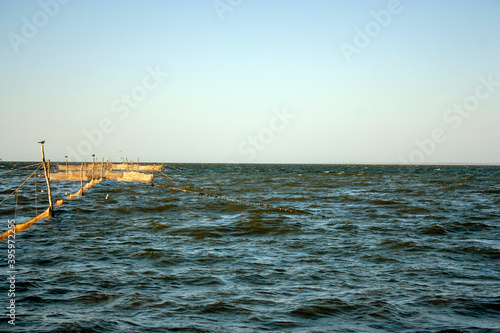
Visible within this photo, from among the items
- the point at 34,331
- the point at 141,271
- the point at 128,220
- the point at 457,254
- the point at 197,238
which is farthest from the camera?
the point at 128,220

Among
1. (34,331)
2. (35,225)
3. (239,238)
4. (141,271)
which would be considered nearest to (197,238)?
(239,238)

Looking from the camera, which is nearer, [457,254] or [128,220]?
[457,254]

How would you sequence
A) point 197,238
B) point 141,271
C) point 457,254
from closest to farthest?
point 141,271, point 457,254, point 197,238

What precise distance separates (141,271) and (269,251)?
201 inches

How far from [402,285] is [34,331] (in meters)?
8.97

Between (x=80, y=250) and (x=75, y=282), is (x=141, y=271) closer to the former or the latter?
(x=75, y=282)

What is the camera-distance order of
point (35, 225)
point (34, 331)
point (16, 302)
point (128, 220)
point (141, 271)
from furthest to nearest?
1. point (128, 220)
2. point (35, 225)
3. point (141, 271)
4. point (16, 302)
5. point (34, 331)

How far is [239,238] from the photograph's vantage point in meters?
18.1

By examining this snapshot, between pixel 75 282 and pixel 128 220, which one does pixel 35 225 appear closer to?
pixel 128 220

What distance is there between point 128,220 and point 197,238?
7.16 m

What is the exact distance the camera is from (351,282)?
1136cm

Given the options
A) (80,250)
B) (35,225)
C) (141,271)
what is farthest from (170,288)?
(35,225)

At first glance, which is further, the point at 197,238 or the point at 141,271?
the point at 197,238

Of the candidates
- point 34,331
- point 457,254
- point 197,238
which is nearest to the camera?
point 34,331
